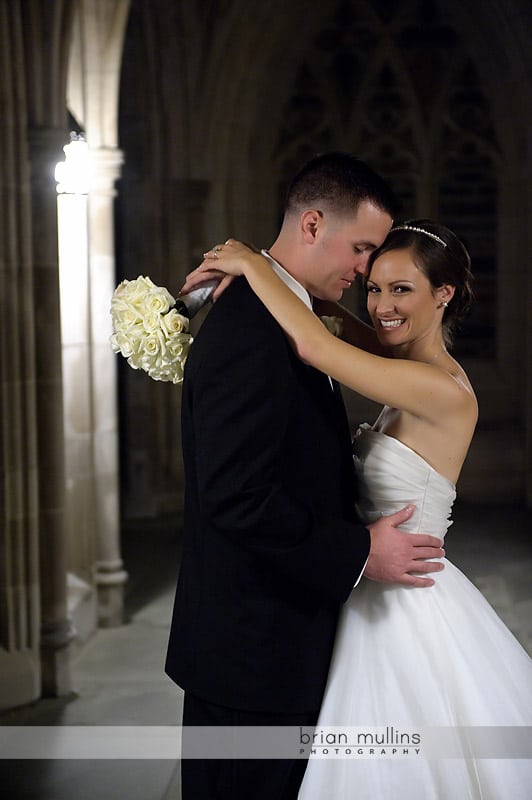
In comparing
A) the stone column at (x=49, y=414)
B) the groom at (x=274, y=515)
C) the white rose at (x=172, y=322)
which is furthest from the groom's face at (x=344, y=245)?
the stone column at (x=49, y=414)

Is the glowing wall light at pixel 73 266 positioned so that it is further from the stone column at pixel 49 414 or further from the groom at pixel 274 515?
the groom at pixel 274 515

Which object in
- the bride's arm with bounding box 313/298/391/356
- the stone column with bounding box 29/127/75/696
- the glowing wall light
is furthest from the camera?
the glowing wall light

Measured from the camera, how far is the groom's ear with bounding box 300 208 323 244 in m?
2.28

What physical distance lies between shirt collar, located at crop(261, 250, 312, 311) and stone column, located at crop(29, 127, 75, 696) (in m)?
2.44

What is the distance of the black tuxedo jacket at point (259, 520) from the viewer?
2.09 meters

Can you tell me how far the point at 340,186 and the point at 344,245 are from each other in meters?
0.13

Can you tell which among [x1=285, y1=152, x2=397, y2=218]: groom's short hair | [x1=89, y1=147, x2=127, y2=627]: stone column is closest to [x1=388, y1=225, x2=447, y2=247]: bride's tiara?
[x1=285, y1=152, x2=397, y2=218]: groom's short hair

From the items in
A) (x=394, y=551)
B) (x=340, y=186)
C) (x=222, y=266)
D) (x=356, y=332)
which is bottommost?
(x=394, y=551)

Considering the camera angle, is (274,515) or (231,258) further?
(231,258)

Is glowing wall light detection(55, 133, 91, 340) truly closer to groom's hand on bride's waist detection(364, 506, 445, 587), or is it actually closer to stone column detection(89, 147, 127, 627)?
stone column detection(89, 147, 127, 627)

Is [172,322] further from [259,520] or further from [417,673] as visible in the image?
[417,673]

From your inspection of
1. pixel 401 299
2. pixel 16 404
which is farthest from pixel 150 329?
pixel 16 404

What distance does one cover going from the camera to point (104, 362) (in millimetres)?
6246

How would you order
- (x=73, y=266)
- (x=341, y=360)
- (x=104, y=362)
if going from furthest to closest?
(x=104, y=362)
(x=73, y=266)
(x=341, y=360)
